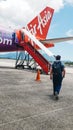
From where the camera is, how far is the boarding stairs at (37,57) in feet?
102

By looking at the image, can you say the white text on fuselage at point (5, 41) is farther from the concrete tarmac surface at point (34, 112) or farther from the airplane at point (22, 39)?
the concrete tarmac surface at point (34, 112)

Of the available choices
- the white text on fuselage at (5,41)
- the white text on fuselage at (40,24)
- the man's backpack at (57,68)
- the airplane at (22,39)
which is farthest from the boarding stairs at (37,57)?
the man's backpack at (57,68)

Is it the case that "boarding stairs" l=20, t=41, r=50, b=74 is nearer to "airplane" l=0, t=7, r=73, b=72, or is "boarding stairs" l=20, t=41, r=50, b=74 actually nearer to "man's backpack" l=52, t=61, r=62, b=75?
"airplane" l=0, t=7, r=73, b=72

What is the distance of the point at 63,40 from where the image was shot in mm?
35250

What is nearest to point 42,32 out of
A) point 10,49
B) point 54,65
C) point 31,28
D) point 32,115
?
point 31,28

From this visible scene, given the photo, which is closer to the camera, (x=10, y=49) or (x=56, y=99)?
(x=56, y=99)

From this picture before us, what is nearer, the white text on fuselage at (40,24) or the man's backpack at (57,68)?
the man's backpack at (57,68)

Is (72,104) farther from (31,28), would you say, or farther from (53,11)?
(53,11)

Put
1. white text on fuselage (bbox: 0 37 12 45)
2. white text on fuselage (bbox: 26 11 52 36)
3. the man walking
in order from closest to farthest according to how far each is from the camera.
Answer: the man walking → white text on fuselage (bbox: 0 37 12 45) → white text on fuselage (bbox: 26 11 52 36)

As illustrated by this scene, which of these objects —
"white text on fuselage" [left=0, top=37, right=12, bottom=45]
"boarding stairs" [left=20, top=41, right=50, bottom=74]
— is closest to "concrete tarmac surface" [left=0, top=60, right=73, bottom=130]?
"boarding stairs" [left=20, top=41, right=50, bottom=74]

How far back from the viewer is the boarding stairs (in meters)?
31.0

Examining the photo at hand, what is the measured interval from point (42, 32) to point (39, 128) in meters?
34.4

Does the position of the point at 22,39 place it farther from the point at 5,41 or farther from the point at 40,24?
the point at 40,24

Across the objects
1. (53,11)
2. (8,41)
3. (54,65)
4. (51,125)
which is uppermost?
(53,11)
